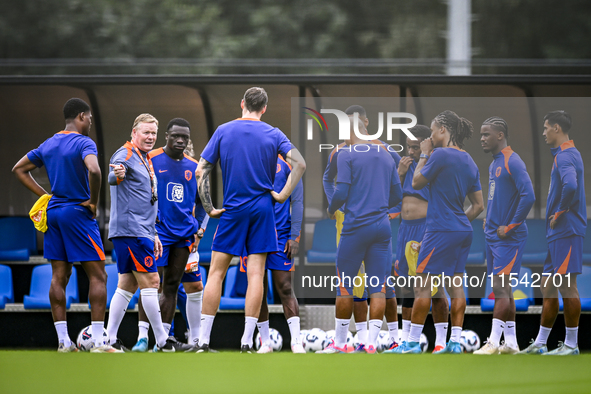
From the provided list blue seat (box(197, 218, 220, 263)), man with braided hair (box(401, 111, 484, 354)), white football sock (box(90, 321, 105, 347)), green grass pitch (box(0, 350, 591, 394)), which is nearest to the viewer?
green grass pitch (box(0, 350, 591, 394))

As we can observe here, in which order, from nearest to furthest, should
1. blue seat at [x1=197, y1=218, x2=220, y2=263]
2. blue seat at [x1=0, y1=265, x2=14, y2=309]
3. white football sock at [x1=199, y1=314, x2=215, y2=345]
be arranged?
1. white football sock at [x1=199, y1=314, x2=215, y2=345]
2. blue seat at [x1=0, y1=265, x2=14, y2=309]
3. blue seat at [x1=197, y1=218, x2=220, y2=263]

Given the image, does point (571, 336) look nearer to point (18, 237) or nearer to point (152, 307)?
point (152, 307)

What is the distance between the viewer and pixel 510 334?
537cm

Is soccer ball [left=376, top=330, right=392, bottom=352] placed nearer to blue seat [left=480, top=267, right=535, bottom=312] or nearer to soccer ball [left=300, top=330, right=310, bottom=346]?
soccer ball [left=300, top=330, right=310, bottom=346]

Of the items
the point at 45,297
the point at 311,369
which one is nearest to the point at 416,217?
the point at 311,369

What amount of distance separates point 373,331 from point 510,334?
1.04 metres

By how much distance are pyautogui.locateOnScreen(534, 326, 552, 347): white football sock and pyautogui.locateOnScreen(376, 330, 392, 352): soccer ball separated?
1102 mm

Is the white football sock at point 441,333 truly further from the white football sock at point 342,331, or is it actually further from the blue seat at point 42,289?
the blue seat at point 42,289

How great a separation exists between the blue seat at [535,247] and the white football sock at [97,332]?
10.3 ft

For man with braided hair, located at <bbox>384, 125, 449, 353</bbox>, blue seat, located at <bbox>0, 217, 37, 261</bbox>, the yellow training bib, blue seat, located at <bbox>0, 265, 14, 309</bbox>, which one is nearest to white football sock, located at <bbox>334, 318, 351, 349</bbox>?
man with braided hair, located at <bbox>384, 125, 449, 353</bbox>

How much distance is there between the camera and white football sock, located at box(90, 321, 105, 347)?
17.0 feet

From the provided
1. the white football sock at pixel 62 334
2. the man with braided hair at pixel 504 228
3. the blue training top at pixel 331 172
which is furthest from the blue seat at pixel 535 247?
the white football sock at pixel 62 334

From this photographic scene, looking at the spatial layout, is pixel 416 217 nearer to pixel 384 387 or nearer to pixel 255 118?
pixel 255 118

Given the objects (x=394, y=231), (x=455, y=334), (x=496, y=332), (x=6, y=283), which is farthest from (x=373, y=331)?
(x=6, y=283)
